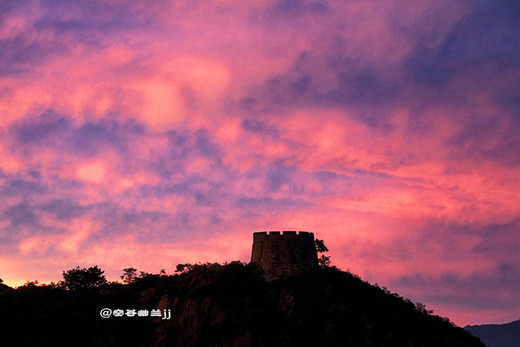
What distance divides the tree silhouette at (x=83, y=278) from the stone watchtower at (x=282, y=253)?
34.7 metres

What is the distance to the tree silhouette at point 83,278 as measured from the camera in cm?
8100

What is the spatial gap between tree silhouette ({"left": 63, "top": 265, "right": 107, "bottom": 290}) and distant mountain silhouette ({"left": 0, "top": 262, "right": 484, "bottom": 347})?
44.4ft

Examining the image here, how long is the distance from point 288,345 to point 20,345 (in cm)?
3316

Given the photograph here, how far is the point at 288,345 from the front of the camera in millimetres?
52094

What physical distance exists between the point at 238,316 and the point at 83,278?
40.0 m

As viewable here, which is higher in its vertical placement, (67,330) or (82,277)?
(82,277)

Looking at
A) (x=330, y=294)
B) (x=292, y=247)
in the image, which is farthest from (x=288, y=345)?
(x=292, y=247)

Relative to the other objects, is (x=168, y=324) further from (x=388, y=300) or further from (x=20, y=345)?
(x=388, y=300)

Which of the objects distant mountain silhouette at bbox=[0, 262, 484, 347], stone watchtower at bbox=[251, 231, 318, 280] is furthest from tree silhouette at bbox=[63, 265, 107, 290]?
stone watchtower at bbox=[251, 231, 318, 280]

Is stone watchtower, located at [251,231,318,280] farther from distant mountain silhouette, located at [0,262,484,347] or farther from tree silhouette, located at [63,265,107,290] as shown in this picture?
tree silhouette, located at [63,265,107,290]

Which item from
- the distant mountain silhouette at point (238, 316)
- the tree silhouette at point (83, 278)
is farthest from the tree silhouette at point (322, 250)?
the tree silhouette at point (83, 278)
